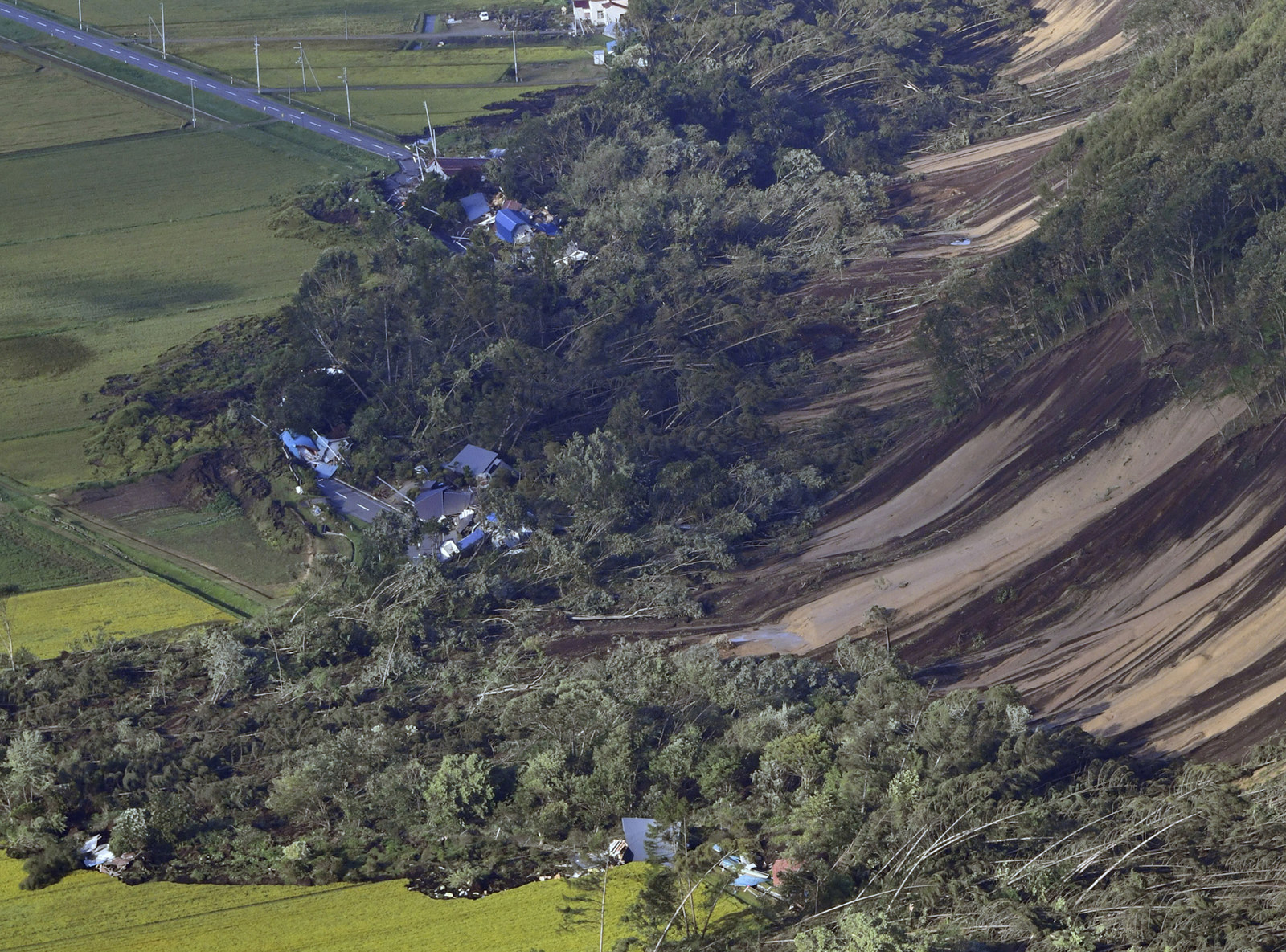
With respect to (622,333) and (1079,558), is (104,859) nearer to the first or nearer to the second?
(1079,558)

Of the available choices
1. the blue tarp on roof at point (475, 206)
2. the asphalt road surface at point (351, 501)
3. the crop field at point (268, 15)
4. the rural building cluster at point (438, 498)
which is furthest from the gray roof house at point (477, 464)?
the crop field at point (268, 15)

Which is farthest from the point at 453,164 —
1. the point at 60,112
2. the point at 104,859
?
the point at 104,859

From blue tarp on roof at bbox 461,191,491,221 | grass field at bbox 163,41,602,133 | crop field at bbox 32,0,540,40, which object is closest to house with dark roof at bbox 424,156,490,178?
blue tarp on roof at bbox 461,191,491,221

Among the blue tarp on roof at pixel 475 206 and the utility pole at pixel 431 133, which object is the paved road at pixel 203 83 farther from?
the blue tarp on roof at pixel 475 206

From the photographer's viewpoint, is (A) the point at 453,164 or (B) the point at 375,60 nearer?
(A) the point at 453,164

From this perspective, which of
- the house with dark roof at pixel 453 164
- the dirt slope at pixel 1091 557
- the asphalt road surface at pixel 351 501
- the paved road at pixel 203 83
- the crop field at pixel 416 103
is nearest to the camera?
the dirt slope at pixel 1091 557

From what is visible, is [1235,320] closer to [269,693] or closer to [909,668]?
[909,668]

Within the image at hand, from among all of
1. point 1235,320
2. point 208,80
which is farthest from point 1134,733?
point 208,80
